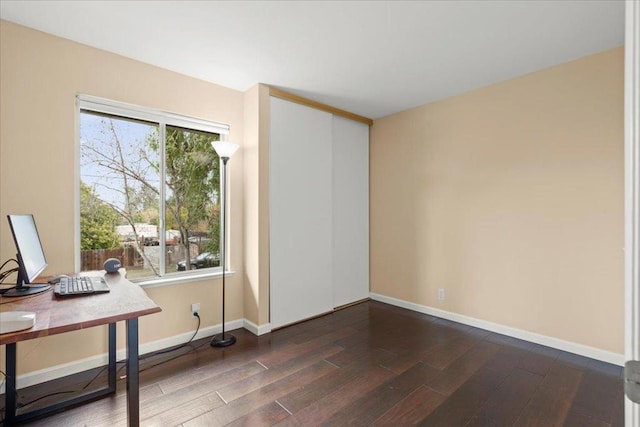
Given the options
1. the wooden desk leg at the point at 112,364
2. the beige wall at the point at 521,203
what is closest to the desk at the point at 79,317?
the wooden desk leg at the point at 112,364

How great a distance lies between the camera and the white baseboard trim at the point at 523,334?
2453 millimetres

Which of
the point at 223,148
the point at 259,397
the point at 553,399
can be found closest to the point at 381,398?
the point at 259,397

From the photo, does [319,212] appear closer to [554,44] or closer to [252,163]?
[252,163]

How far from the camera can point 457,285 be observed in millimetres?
3375

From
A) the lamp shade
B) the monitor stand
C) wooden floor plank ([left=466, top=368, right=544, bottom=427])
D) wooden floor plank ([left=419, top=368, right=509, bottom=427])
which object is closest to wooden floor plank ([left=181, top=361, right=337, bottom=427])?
wooden floor plank ([left=419, top=368, right=509, bottom=427])

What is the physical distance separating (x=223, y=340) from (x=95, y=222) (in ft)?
5.04

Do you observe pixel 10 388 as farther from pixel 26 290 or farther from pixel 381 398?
pixel 381 398

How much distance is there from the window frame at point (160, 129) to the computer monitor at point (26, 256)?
1.56ft

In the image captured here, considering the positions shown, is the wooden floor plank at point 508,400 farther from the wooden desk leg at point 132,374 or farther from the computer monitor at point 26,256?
the computer monitor at point 26,256

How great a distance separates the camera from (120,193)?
8.60 ft

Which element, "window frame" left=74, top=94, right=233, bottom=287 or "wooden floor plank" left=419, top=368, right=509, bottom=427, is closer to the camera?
"wooden floor plank" left=419, top=368, right=509, bottom=427

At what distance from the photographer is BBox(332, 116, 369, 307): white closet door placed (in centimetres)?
391

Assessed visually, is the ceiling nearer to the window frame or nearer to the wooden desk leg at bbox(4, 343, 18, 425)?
the window frame

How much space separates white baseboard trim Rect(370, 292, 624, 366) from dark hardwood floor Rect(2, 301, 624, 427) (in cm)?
8
